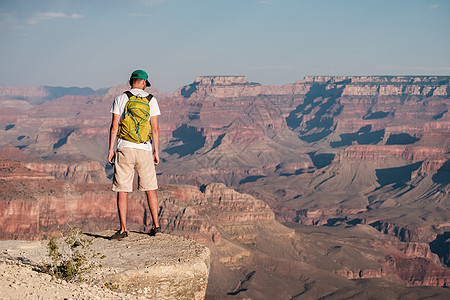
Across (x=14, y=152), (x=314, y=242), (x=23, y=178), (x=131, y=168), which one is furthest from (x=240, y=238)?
(x=131, y=168)

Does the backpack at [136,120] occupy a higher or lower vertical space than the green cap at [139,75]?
lower

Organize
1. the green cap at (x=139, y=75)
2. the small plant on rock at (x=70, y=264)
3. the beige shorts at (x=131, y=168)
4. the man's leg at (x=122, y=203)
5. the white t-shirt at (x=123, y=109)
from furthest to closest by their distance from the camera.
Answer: the man's leg at (x=122, y=203) → the green cap at (x=139, y=75) → the beige shorts at (x=131, y=168) → the white t-shirt at (x=123, y=109) → the small plant on rock at (x=70, y=264)

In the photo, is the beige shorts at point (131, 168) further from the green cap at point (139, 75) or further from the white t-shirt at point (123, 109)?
the green cap at point (139, 75)

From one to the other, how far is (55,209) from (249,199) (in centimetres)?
4121

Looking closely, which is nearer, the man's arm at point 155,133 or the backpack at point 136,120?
the backpack at point 136,120

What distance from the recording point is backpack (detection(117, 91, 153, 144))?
50.6 ft

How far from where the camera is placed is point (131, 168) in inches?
629

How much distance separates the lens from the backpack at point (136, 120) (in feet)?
50.6

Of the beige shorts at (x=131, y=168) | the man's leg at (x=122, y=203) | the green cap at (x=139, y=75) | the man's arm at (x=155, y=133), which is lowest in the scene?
the man's leg at (x=122, y=203)

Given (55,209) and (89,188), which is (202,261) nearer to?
(55,209)

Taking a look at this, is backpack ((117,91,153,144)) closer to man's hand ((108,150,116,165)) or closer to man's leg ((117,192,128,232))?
man's hand ((108,150,116,165))

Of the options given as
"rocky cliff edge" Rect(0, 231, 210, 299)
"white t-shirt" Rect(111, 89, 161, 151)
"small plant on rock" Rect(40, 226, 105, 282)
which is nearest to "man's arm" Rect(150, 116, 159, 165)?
"white t-shirt" Rect(111, 89, 161, 151)

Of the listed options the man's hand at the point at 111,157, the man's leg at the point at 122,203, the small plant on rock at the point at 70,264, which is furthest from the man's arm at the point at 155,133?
the small plant on rock at the point at 70,264

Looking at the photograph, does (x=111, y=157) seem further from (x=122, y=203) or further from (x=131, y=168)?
(x=122, y=203)
